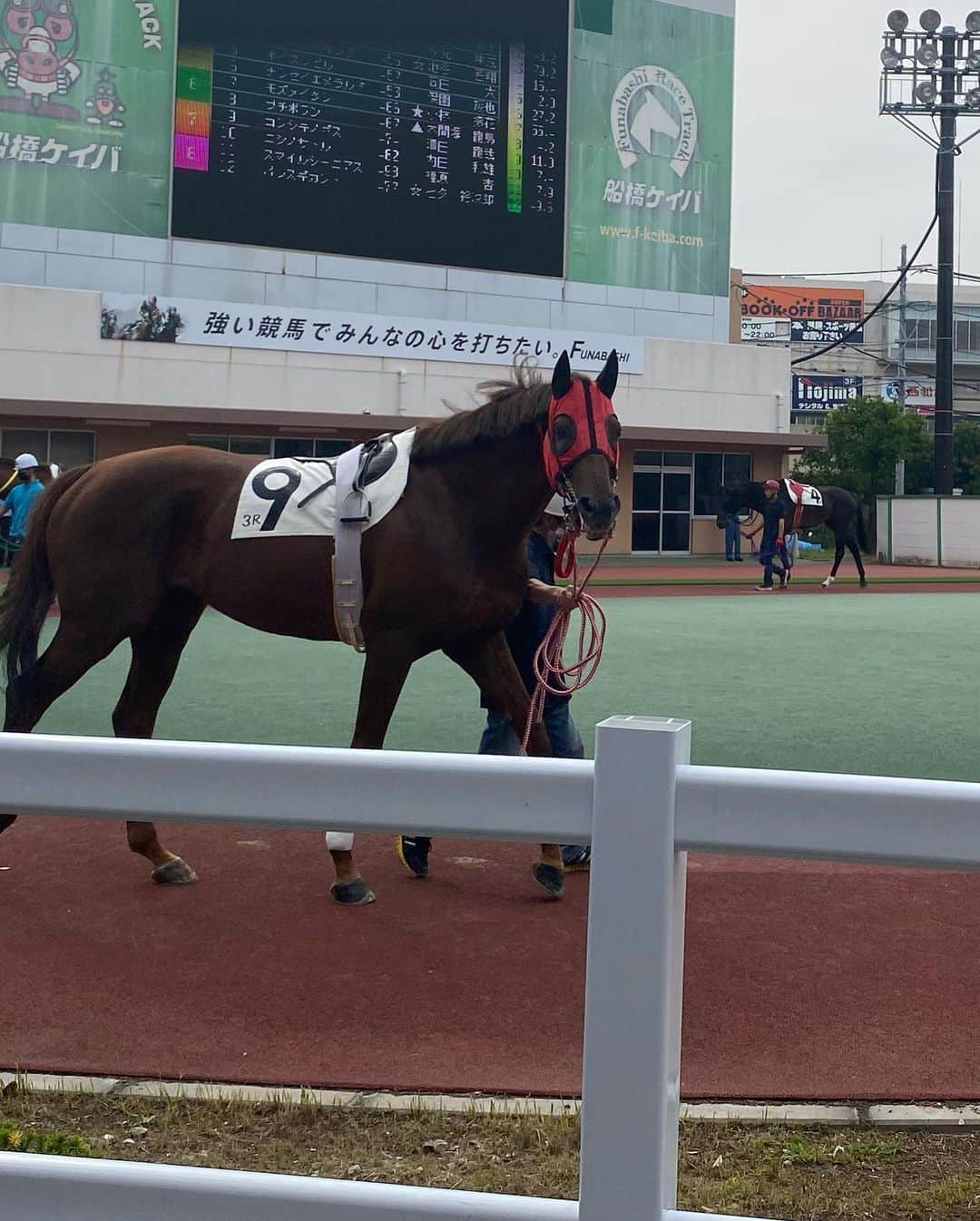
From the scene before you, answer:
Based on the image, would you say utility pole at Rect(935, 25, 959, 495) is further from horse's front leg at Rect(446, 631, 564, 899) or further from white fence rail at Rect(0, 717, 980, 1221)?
white fence rail at Rect(0, 717, 980, 1221)

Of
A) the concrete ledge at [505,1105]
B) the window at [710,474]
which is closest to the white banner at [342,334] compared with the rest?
the window at [710,474]

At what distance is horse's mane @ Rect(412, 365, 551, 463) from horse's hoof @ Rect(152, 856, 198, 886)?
1709 millimetres

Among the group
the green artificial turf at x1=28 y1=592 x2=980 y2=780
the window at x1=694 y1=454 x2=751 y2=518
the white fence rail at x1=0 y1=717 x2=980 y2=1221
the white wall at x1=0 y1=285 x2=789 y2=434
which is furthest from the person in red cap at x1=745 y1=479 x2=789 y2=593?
the white fence rail at x1=0 y1=717 x2=980 y2=1221

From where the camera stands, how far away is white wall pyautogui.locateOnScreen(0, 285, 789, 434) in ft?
87.5

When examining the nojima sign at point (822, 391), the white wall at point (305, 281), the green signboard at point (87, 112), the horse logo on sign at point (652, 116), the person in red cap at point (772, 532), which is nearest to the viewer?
the person in red cap at point (772, 532)

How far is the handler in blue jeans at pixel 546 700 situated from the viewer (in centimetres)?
548

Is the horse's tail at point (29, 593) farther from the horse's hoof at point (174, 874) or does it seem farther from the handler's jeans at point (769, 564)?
the handler's jeans at point (769, 564)

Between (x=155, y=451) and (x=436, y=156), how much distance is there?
75.7 ft

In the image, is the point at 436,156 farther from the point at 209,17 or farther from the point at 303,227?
the point at 209,17

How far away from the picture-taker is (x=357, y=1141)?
10.1ft

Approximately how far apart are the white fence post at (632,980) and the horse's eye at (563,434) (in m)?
Result: 3.40

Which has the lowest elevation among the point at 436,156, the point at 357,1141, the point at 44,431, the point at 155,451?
the point at 357,1141

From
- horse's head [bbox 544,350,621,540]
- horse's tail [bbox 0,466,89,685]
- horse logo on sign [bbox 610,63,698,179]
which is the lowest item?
horse's tail [bbox 0,466,89,685]

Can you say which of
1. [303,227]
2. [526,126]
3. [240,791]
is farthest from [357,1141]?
[526,126]
